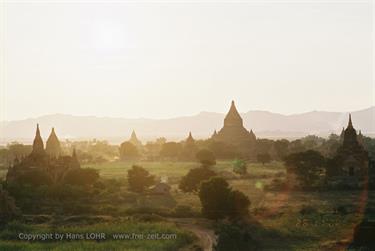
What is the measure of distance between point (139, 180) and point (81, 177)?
590cm

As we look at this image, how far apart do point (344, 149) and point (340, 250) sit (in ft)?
128

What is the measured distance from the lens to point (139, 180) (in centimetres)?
5675

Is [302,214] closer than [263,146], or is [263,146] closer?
[302,214]

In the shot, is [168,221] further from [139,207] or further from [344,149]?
[344,149]

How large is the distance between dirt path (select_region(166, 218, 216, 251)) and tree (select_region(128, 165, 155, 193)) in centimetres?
1512

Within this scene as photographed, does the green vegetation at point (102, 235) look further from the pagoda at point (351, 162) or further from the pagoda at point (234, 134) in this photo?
the pagoda at point (234, 134)

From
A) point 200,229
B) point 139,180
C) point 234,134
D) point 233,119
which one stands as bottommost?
point 200,229

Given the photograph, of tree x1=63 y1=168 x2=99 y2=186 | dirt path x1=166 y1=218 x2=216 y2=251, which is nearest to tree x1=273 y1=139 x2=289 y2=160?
tree x1=63 y1=168 x2=99 y2=186

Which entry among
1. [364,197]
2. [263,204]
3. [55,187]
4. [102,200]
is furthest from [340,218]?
[55,187]

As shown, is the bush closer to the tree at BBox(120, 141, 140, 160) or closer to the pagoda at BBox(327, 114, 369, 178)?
the pagoda at BBox(327, 114, 369, 178)

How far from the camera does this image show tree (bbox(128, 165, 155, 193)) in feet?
186

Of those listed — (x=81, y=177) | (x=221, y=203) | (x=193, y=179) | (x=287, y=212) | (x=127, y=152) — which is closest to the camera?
(x=221, y=203)

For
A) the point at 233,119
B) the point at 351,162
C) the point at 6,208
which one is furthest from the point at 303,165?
A: the point at 233,119

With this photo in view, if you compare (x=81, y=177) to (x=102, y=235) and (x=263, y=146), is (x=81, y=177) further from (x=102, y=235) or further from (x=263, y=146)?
(x=263, y=146)
